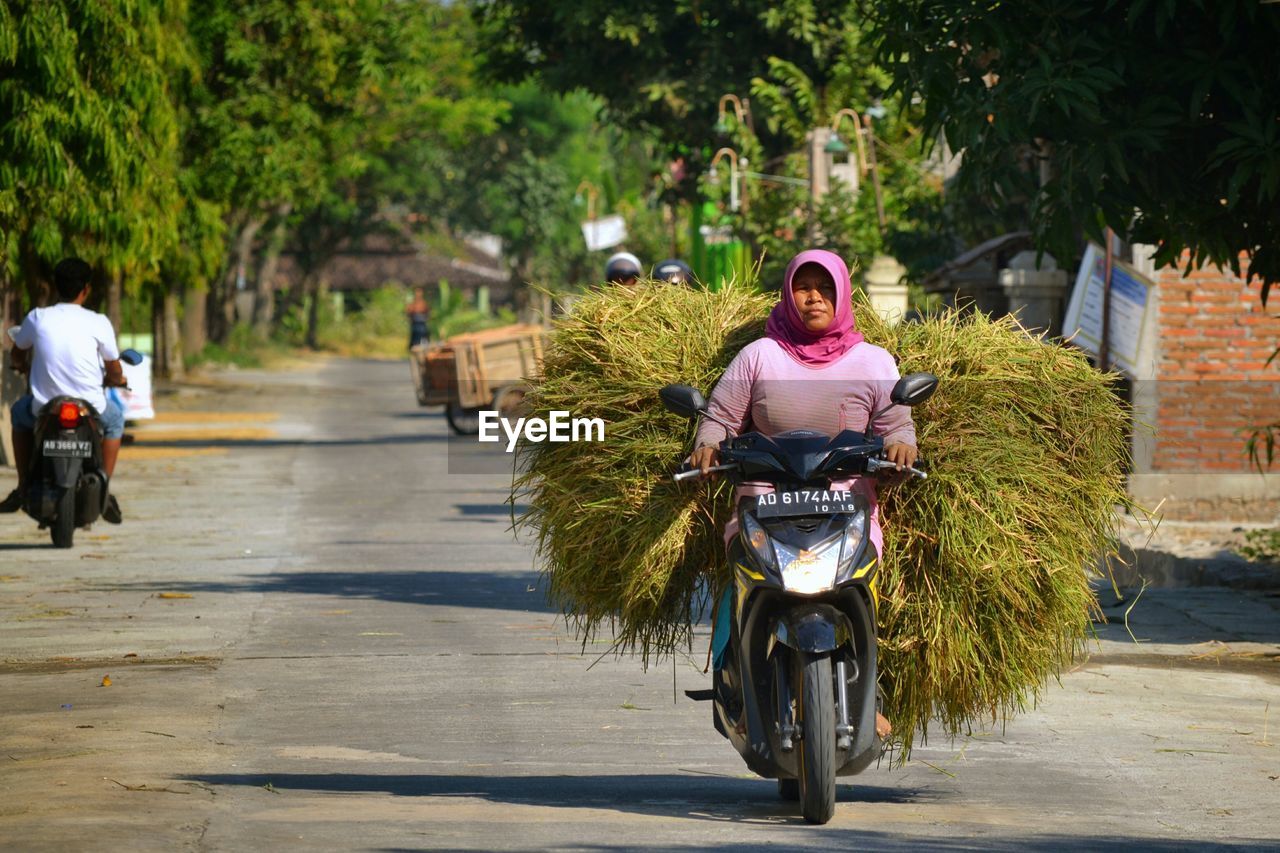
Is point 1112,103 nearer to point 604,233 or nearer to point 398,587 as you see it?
point 398,587

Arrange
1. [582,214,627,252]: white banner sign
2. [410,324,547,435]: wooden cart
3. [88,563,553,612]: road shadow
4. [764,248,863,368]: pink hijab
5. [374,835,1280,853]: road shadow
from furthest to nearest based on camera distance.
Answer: [582,214,627,252]: white banner sign, [410,324,547,435]: wooden cart, [88,563,553,612]: road shadow, [764,248,863,368]: pink hijab, [374,835,1280,853]: road shadow

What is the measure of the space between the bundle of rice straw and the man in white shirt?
7.25 m

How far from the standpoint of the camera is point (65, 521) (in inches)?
539

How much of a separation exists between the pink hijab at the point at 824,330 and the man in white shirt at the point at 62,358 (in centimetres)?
797

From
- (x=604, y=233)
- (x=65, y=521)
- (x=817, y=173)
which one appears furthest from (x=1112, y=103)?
(x=604, y=233)

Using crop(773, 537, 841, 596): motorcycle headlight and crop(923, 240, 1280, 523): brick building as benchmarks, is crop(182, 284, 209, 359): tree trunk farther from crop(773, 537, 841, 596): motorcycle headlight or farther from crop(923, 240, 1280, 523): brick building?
crop(773, 537, 841, 596): motorcycle headlight

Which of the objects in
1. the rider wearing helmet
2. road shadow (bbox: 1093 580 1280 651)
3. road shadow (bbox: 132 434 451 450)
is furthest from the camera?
road shadow (bbox: 132 434 451 450)

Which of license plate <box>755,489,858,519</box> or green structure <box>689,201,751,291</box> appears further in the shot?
green structure <box>689,201,751,291</box>

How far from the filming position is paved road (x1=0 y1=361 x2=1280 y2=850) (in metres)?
5.95

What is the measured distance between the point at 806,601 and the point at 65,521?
889cm

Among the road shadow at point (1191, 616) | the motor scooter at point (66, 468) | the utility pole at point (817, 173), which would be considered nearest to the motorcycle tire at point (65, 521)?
the motor scooter at point (66, 468)

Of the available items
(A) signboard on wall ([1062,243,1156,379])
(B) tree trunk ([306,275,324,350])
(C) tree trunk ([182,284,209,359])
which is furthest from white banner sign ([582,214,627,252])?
(A) signboard on wall ([1062,243,1156,379])

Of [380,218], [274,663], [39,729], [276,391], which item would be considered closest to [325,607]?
[274,663]

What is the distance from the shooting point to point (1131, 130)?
10.2 m
